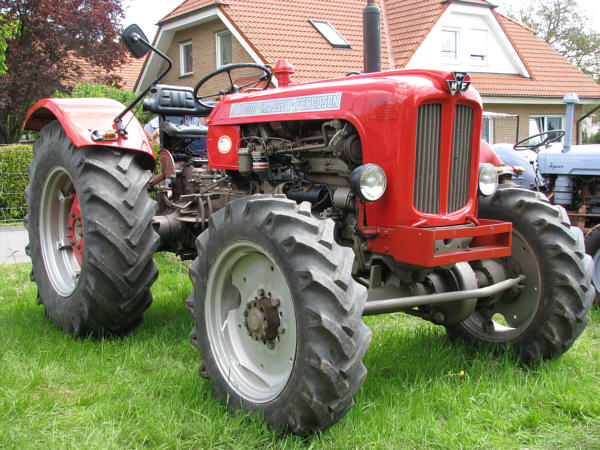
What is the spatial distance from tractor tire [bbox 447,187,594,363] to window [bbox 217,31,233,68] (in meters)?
14.5

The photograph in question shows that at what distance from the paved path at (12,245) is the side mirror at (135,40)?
447 cm

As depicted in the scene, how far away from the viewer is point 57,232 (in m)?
4.62

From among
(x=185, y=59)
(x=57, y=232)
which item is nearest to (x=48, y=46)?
(x=185, y=59)

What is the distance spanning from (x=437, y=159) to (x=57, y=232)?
3.01 metres

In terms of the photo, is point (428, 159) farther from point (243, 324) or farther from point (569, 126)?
point (569, 126)

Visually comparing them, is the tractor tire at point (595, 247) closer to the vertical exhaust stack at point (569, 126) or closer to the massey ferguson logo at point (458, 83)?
→ the vertical exhaust stack at point (569, 126)

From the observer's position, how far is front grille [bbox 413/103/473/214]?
10.2ft

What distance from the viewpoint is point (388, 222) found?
3135 millimetres

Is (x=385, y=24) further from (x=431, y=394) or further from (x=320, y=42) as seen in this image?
(x=431, y=394)

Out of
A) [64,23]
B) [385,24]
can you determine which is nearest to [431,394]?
[64,23]

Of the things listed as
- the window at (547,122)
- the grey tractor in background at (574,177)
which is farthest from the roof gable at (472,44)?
the grey tractor in background at (574,177)

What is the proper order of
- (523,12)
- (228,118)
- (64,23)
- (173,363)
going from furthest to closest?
1. (523,12)
2. (64,23)
3. (228,118)
4. (173,363)

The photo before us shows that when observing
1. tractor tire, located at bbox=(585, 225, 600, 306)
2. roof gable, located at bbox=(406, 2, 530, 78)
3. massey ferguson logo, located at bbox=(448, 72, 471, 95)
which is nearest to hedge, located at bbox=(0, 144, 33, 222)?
tractor tire, located at bbox=(585, 225, 600, 306)

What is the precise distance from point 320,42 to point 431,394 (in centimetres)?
1400
